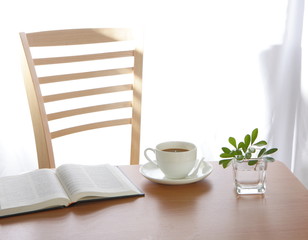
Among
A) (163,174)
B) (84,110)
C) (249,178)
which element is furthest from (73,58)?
(249,178)

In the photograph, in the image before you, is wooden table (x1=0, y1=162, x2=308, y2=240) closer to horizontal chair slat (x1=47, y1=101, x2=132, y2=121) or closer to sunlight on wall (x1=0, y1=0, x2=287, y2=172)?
horizontal chair slat (x1=47, y1=101, x2=132, y2=121)

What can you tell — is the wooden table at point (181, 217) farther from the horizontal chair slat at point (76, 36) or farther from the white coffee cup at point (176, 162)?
the horizontal chair slat at point (76, 36)

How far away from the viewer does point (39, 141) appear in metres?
1.63

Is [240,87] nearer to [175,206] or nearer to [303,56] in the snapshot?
[303,56]

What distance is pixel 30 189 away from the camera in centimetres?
114

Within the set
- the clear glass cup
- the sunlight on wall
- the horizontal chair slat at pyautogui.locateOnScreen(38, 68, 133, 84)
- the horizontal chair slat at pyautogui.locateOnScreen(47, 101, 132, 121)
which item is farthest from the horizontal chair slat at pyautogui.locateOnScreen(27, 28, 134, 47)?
the clear glass cup

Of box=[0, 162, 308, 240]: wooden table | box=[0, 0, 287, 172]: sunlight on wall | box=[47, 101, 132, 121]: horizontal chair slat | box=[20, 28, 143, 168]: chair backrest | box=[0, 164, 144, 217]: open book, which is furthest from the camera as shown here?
box=[0, 0, 287, 172]: sunlight on wall

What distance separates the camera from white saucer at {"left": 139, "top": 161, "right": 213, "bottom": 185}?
3.87ft

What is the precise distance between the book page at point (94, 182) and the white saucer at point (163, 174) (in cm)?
6

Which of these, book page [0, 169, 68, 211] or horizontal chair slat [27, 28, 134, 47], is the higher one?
horizontal chair slat [27, 28, 134, 47]

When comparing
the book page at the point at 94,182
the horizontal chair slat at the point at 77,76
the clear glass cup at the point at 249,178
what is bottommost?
the book page at the point at 94,182

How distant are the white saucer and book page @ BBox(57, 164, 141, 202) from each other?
0.06 m

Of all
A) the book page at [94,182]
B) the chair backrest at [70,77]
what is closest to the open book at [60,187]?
the book page at [94,182]

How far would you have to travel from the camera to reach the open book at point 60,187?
106 centimetres
